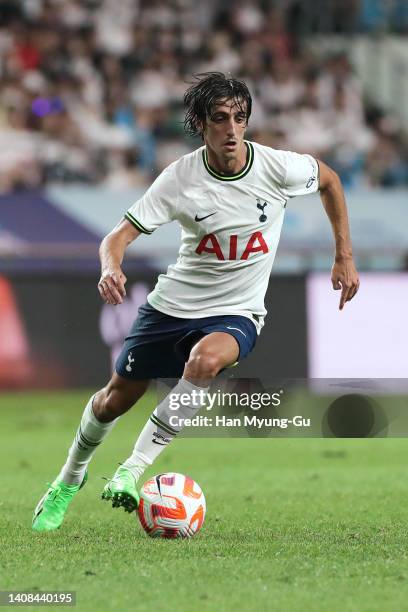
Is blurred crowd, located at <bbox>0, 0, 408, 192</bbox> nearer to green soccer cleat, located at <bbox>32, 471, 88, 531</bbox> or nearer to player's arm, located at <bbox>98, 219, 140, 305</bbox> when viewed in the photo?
green soccer cleat, located at <bbox>32, 471, 88, 531</bbox>

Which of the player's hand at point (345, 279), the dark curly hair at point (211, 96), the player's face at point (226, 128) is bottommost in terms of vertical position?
the player's hand at point (345, 279)

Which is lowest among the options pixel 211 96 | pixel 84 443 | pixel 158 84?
pixel 158 84

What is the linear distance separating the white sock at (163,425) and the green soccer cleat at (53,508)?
2.44ft

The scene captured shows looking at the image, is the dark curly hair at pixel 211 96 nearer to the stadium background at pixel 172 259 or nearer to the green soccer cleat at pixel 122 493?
the stadium background at pixel 172 259

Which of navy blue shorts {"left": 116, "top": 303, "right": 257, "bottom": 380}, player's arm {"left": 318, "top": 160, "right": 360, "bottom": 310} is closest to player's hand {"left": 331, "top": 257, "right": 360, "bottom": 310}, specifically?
player's arm {"left": 318, "top": 160, "right": 360, "bottom": 310}

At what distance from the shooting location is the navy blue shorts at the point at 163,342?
6602mm

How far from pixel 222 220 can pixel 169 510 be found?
155cm

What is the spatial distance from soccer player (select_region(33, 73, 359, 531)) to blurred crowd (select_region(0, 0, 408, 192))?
34.9 ft

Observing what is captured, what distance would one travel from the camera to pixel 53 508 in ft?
22.5

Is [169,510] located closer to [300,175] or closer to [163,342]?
[163,342]

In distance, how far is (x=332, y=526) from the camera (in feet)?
22.6

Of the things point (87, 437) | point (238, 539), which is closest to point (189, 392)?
point (238, 539)

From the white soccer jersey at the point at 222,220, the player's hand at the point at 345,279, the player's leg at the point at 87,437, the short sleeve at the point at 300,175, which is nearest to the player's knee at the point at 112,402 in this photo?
the player's leg at the point at 87,437

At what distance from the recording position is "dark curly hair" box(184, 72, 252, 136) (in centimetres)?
647
